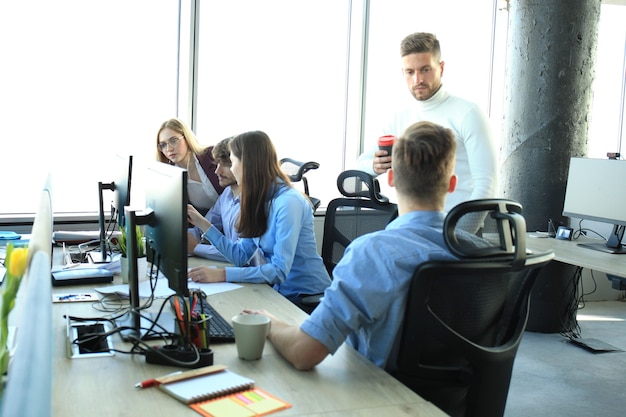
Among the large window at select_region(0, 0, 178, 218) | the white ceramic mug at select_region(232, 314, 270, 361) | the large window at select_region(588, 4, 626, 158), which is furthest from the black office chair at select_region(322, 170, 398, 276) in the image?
the large window at select_region(588, 4, 626, 158)

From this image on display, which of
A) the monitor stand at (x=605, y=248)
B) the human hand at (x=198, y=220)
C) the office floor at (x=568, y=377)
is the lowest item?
the office floor at (x=568, y=377)

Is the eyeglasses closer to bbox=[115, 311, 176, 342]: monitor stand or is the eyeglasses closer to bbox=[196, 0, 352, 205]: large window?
bbox=[196, 0, 352, 205]: large window

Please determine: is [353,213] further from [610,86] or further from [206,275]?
[610,86]

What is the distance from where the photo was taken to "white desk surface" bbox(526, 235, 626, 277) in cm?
347

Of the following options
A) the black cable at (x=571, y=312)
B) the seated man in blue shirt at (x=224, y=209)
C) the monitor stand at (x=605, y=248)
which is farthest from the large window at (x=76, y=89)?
the black cable at (x=571, y=312)

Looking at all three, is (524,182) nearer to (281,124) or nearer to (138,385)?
(281,124)

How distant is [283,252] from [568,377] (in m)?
2.13

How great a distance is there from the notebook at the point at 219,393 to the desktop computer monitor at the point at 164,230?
8.7 inches

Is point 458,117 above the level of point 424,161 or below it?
above

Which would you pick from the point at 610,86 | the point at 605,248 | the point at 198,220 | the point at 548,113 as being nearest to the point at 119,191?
the point at 198,220

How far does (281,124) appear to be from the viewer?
17.0 ft

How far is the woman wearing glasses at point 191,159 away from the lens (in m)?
3.81

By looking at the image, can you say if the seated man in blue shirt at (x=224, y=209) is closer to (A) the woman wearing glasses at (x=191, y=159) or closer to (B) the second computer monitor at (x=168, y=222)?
(A) the woman wearing glasses at (x=191, y=159)

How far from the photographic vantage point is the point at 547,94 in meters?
4.53
